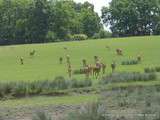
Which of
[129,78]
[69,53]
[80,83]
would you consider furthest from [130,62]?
[80,83]

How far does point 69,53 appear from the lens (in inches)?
2229

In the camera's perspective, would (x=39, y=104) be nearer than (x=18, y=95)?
Yes

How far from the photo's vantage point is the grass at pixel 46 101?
25.0 meters

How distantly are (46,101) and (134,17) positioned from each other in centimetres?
8976

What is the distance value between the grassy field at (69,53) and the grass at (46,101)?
36.5 ft

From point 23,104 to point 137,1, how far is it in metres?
96.0

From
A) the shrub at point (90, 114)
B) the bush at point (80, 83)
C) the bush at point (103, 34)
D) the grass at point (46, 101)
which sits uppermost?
the shrub at point (90, 114)

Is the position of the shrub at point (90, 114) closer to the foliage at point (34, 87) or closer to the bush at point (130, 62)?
the foliage at point (34, 87)

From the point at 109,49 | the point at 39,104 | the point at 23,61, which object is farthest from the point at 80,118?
the point at 109,49

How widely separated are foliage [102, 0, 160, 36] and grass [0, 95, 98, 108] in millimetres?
83723

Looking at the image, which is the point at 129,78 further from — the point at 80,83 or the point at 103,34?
the point at 103,34

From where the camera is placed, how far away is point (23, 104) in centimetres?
2562

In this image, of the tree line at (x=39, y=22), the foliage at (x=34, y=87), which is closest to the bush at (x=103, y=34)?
the tree line at (x=39, y=22)

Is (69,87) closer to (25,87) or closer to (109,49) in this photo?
(25,87)
